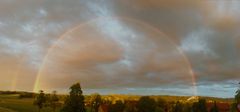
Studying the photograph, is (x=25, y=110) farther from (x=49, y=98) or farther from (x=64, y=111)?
(x=64, y=111)

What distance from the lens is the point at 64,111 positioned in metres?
82.8

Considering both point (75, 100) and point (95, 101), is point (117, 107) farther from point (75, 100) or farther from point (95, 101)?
point (75, 100)

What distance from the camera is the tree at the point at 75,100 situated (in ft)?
268

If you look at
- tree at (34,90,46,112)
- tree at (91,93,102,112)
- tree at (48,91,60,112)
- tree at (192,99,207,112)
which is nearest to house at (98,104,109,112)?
tree at (91,93,102,112)

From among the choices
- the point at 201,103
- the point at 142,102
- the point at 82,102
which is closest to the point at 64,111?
the point at 82,102

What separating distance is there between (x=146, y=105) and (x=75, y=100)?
254 feet

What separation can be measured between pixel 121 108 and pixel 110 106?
8420 mm

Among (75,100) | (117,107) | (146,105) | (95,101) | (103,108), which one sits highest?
(95,101)

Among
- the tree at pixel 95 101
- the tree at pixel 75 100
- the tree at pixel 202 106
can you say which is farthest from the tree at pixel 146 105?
the tree at pixel 75 100

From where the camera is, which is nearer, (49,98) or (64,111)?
(64,111)

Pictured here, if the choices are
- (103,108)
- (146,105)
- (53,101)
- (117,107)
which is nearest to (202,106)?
(146,105)

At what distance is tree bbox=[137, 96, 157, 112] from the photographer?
155 m

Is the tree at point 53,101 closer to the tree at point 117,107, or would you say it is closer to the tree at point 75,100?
the tree at point 117,107

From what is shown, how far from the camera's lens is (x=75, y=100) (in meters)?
81.4
